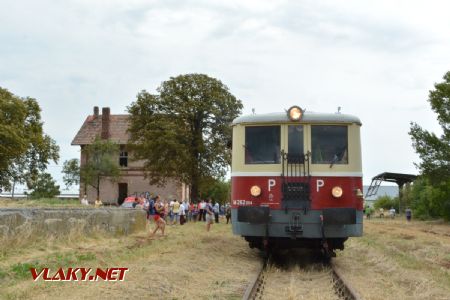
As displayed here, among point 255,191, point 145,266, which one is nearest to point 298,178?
point 255,191

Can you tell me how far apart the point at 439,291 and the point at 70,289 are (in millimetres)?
5443

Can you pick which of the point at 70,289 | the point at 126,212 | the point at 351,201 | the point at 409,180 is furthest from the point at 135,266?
the point at 409,180

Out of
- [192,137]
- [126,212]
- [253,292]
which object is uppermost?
[192,137]

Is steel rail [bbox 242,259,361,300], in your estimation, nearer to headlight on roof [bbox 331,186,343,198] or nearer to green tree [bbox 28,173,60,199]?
headlight on roof [bbox 331,186,343,198]

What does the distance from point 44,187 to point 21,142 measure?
65.8 ft

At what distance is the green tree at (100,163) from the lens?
4938 centimetres

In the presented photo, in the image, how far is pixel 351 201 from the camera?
37.2 ft

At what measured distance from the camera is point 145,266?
11.0 meters

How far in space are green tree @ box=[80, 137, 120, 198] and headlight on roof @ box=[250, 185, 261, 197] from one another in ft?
128

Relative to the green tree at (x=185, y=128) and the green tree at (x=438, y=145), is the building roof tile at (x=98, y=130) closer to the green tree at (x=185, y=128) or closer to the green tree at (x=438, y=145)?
the green tree at (x=185, y=128)

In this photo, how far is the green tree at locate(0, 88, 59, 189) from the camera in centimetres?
4038

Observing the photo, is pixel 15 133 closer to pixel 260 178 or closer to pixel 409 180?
pixel 409 180

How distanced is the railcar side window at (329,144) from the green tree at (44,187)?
156 ft

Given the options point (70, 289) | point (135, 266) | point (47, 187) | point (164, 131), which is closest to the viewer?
point (70, 289)
